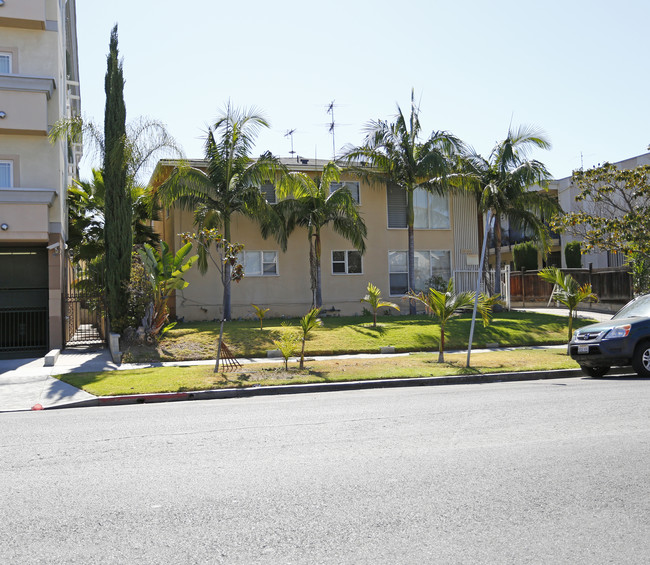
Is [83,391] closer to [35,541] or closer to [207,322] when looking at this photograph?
[35,541]

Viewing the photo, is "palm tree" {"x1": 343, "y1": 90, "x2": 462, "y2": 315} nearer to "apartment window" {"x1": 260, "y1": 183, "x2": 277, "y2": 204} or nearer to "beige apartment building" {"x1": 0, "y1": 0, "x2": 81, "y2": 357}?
"apartment window" {"x1": 260, "y1": 183, "x2": 277, "y2": 204}

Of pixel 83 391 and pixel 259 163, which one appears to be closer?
pixel 83 391

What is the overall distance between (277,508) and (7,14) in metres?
20.7

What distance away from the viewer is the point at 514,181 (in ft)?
92.3

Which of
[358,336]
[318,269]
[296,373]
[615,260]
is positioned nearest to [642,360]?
[296,373]

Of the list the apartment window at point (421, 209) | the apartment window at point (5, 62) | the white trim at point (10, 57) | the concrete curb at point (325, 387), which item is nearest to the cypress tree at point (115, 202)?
the white trim at point (10, 57)

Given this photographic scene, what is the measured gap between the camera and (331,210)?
2628 cm

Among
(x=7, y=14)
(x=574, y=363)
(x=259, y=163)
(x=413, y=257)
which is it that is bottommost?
(x=574, y=363)

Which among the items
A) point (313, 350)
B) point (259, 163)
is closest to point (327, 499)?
point (313, 350)

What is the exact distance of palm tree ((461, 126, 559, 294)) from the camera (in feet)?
91.9

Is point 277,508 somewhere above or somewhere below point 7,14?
below

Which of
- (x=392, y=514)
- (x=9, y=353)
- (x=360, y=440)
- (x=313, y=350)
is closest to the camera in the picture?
(x=392, y=514)

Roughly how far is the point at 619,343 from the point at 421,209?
58.3 ft

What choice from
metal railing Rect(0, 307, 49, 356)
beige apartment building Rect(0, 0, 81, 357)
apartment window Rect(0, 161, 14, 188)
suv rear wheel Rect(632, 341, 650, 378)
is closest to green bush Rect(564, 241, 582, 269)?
suv rear wheel Rect(632, 341, 650, 378)
